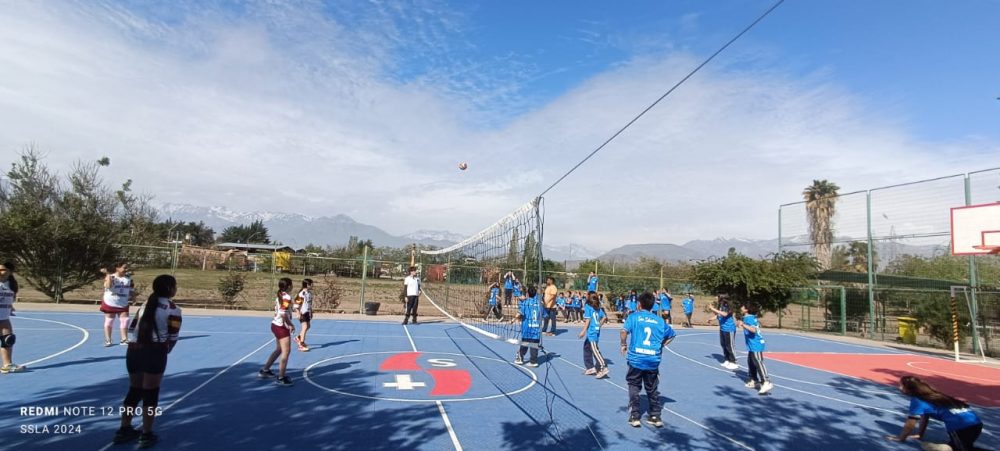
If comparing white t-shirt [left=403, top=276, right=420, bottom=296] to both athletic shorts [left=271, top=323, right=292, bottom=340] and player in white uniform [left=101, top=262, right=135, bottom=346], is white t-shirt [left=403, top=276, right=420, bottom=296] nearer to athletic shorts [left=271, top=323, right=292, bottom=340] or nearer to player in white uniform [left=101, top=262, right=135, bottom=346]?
player in white uniform [left=101, top=262, right=135, bottom=346]

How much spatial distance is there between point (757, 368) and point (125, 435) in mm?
9835

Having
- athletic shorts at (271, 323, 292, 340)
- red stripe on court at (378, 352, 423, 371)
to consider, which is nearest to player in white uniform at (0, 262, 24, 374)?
athletic shorts at (271, 323, 292, 340)

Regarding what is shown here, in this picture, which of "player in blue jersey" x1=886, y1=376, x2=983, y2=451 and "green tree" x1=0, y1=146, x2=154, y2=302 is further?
"green tree" x1=0, y1=146, x2=154, y2=302

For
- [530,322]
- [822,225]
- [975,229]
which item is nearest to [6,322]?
[530,322]

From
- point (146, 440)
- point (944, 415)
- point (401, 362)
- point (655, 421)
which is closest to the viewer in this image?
point (146, 440)

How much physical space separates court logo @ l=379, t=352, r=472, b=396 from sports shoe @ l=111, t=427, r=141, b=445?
354 centimetres

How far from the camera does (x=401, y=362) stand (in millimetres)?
10281

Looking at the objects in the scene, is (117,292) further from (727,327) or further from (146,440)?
(727,327)

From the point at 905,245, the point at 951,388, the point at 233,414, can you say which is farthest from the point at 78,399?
the point at 905,245

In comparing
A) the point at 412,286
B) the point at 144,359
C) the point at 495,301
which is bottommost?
the point at 144,359

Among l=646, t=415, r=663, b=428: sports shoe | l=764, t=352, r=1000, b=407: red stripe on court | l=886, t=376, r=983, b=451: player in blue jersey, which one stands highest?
l=886, t=376, r=983, b=451: player in blue jersey

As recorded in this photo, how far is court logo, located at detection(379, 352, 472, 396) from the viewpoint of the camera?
827 centimetres

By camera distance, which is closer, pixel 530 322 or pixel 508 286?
pixel 530 322

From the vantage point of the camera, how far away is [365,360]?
10375 mm
